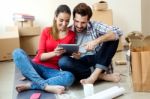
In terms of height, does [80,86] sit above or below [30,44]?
below

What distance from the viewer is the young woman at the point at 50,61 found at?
2314mm

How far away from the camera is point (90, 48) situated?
7.58ft

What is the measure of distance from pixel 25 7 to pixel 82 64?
184 centimetres

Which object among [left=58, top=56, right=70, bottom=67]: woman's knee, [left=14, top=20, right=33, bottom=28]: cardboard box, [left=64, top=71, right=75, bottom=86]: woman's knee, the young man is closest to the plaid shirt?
the young man

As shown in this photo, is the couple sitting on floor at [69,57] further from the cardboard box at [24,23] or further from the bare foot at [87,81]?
the cardboard box at [24,23]

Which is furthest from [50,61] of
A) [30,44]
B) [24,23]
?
[24,23]

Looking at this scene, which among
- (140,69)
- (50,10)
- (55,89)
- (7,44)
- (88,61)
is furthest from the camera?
(50,10)

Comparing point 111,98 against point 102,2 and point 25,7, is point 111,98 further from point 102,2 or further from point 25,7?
point 25,7

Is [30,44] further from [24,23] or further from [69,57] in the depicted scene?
[69,57]

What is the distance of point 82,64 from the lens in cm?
245

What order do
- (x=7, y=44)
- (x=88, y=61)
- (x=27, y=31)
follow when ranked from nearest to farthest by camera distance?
1. (x=88, y=61)
2. (x=7, y=44)
3. (x=27, y=31)

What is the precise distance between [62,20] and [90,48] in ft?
1.08

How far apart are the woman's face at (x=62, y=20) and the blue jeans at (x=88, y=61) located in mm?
259

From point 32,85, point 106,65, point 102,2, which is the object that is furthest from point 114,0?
point 32,85
